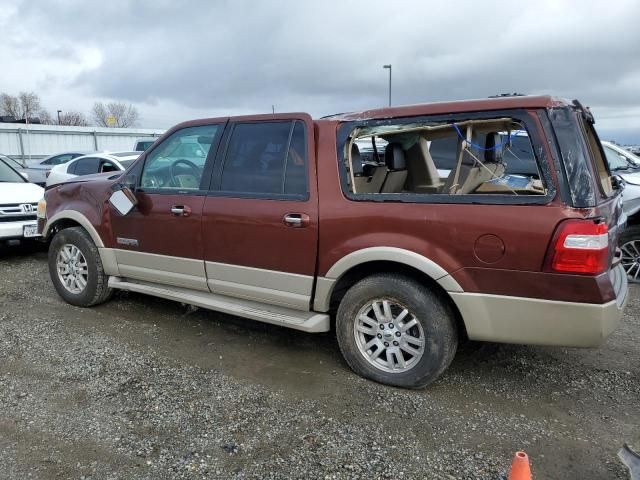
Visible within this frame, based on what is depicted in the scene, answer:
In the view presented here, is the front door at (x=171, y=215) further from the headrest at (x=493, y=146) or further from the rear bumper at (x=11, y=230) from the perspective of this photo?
the rear bumper at (x=11, y=230)

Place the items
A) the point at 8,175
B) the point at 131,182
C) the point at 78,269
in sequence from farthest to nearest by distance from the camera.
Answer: the point at 8,175 → the point at 78,269 → the point at 131,182

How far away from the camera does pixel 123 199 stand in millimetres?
4402

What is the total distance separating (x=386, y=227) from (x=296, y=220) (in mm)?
675

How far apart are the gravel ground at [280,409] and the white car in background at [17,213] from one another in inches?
109

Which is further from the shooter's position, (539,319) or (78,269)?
(78,269)

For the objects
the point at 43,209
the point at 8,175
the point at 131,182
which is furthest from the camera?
the point at 8,175

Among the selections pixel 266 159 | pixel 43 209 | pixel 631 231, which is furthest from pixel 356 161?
pixel 631 231

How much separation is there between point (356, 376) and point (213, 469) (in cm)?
131

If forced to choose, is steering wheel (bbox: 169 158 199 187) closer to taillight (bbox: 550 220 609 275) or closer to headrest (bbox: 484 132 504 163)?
headrest (bbox: 484 132 504 163)

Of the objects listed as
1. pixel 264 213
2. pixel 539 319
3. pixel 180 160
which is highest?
pixel 180 160

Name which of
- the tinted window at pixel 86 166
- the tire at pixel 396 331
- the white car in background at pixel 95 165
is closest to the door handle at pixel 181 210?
the tire at pixel 396 331

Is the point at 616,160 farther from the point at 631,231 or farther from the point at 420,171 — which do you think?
the point at 420,171

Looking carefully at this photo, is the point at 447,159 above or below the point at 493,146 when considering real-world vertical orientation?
below

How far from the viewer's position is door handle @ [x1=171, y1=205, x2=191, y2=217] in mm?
4071
